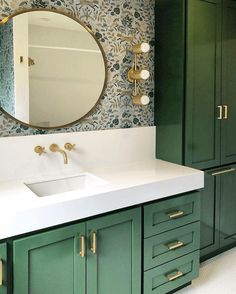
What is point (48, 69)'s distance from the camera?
2057 mm

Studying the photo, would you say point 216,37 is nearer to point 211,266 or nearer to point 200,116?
point 200,116

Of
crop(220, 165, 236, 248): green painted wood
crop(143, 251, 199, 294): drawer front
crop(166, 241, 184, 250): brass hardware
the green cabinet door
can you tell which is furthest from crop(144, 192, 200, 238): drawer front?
crop(220, 165, 236, 248): green painted wood

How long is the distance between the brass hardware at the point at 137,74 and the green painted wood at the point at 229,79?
0.68 meters

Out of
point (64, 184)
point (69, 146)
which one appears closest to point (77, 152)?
point (69, 146)

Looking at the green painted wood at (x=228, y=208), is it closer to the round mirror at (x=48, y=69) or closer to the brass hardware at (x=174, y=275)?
the brass hardware at (x=174, y=275)

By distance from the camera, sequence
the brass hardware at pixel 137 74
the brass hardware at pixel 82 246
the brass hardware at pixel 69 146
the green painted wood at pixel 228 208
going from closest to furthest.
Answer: the brass hardware at pixel 82 246 → the brass hardware at pixel 69 146 → the brass hardware at pixel 137 74 → the green painted wood at pixel 228 208

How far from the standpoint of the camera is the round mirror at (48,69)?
1913mm

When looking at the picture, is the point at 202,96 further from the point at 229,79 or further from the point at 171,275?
the point at 171,275

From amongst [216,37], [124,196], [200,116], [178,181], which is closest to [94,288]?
[124,196]

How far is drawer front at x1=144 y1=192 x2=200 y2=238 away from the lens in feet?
6.24

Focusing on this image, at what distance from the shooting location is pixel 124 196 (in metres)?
1.76

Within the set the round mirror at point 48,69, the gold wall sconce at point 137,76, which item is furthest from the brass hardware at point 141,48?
the round mirror at point 48,69

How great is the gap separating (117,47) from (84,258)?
60.2 inches

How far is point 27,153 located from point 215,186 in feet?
4.95
